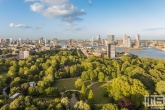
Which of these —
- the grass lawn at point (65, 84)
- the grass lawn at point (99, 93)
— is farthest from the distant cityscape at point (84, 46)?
the grass lawn at point (99, 93)

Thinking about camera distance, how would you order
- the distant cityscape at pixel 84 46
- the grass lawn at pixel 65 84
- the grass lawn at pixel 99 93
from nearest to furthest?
the grass lawn at pixel 99 93, the grass lawn at pixel 65 84, the distant cityscape at pixel 84 46

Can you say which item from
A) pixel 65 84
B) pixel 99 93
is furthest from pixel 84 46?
pixel 99 93

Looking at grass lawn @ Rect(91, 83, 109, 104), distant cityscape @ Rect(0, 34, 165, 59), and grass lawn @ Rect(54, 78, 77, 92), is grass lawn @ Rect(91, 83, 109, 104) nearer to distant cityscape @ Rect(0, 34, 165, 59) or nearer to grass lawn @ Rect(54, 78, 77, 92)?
grass lawn @ Rect(54, 78, 77, 92)

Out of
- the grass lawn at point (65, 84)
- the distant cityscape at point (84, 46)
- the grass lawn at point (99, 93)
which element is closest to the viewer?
the grass lawn at point (99, 93)

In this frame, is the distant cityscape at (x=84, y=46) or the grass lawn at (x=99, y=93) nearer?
the grass lawn at (x=99, y=93)

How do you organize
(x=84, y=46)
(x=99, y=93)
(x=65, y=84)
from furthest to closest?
(x=84, y=46), (x=65, y=84), (x=99, y=93)

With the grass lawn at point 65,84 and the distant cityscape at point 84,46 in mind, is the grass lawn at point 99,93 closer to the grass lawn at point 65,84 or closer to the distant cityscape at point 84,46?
the grass lawn at point 65,84

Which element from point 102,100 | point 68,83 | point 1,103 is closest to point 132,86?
point 102,100

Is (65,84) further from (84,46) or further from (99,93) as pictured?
(84,46)

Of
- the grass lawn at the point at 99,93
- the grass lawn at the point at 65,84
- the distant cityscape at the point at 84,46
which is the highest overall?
the distant cityscape at the point at 84,46
